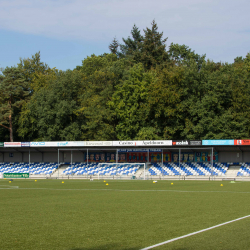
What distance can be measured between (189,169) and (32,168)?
24.3 meters

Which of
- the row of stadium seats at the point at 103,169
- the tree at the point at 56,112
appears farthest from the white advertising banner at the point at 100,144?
the tree at the point at 56,112

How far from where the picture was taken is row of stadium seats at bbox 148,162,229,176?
47.3m

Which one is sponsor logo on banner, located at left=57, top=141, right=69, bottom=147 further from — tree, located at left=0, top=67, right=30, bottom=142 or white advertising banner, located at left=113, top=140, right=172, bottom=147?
tree, located at left=0, top=67, right=30, bottom=142

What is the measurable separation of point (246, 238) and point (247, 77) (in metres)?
51.9

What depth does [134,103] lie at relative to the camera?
58094mm

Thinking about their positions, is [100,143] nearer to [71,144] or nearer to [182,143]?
[71,144]

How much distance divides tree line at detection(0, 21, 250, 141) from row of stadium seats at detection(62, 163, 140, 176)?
6.65m

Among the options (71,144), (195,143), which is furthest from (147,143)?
(71,144)

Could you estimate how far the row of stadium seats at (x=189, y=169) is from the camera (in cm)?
4728

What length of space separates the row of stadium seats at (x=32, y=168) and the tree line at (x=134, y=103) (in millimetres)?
6588

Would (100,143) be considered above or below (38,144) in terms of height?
above

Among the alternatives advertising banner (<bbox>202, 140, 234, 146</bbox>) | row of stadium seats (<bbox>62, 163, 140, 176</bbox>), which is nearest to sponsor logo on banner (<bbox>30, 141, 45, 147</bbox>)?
row of stadium seats (<bbox>62, 163, 140, 176</bbox>)

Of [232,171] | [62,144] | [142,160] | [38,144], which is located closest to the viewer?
[232,171]

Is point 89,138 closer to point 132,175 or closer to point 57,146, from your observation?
point 57,146
